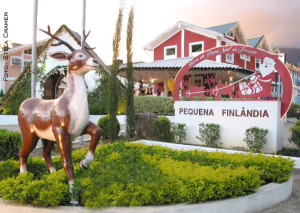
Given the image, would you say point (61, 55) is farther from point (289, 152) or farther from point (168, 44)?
point (168, 44)

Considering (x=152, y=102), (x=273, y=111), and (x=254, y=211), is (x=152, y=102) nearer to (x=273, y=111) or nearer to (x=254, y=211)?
(x=273, y=111)

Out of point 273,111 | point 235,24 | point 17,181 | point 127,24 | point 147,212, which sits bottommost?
point 147,212

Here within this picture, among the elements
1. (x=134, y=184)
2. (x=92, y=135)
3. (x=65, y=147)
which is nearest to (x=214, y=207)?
(x=134, y=184)

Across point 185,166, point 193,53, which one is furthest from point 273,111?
point 193,53

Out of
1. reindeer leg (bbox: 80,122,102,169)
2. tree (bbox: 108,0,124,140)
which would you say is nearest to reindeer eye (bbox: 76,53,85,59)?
reindeer leg (bbox: 80,122,102,169)

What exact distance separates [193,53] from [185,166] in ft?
65.5

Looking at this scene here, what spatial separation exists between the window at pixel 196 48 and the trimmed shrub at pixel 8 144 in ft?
61.8

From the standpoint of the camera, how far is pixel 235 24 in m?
24.0

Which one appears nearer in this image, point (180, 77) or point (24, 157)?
point (24, 157)

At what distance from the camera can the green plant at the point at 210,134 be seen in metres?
9.07

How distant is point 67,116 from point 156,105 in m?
Result: 14.6

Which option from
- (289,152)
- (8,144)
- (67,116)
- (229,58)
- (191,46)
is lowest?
(289,152)

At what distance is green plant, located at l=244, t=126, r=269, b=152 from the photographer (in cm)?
810

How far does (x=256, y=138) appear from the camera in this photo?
26.8 feet
